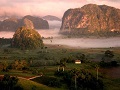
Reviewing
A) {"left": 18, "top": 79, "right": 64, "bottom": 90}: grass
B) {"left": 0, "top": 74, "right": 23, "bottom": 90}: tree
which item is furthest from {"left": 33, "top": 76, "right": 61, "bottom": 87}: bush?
{"left": 0, "top": 74, "right": 23, "bottom": 90}: tree

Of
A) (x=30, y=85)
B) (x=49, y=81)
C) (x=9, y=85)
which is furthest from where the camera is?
(x=49, y=81)

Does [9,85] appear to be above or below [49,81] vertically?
above

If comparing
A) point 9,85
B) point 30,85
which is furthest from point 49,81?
point 9,85

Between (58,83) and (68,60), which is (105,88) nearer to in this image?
(58,83)

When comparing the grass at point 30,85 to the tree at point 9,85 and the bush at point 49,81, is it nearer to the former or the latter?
the tree at point 9,85

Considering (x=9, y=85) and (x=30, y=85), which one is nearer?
(x=9, y=85)

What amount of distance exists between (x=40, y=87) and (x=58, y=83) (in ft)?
34.2

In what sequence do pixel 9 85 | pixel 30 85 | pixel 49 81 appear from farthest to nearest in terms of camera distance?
pixel 49 81
pixel 30 85
pixel 9 85

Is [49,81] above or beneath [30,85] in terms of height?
above

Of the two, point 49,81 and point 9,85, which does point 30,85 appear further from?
point 49,81

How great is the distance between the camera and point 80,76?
423 feet

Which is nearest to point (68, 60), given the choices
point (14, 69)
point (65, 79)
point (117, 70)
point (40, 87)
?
point (117, 70)

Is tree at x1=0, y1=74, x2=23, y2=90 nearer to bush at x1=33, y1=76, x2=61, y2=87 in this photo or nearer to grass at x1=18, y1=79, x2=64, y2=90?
grass at x1=18, y1=79, x2=64, y2=90

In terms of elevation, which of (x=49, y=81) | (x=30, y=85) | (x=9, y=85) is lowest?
(x=30, y=85)
